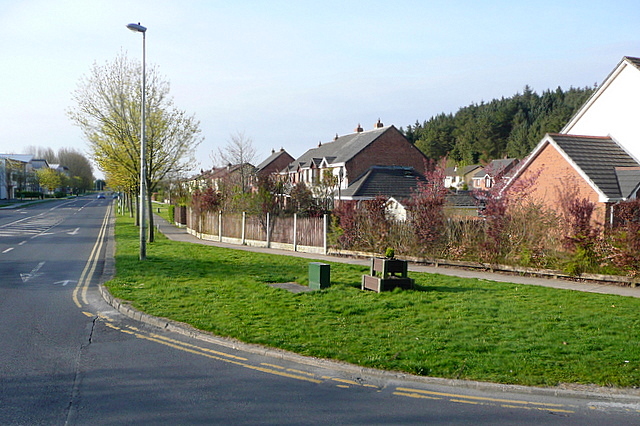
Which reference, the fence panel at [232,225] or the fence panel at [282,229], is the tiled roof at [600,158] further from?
the fence panel at [232,225]

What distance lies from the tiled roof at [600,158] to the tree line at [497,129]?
7449 cm

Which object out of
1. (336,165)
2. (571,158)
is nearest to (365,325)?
(571,158)

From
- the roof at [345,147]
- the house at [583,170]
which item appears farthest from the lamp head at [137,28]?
the roof at [345,147]

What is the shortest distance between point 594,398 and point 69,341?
7.80m

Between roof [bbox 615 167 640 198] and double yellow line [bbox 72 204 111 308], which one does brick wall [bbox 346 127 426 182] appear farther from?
roof [bbox 615 167 640 198]

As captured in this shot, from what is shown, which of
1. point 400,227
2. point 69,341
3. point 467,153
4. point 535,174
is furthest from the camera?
point 467,153

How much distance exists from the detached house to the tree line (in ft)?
237

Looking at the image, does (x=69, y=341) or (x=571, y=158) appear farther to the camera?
(x=571, y=158)

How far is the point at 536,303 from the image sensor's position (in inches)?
436

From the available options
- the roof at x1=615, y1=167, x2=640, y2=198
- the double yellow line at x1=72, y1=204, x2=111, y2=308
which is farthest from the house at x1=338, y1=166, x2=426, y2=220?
the double yellow line at x1=72, y1=204, x2=111, y2=308

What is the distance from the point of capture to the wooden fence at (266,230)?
2191cm

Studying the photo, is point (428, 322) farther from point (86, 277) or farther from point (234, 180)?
point (234, 180)

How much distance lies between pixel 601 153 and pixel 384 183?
73.9 feet

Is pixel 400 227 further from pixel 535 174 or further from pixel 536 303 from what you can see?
pixel 536 303
